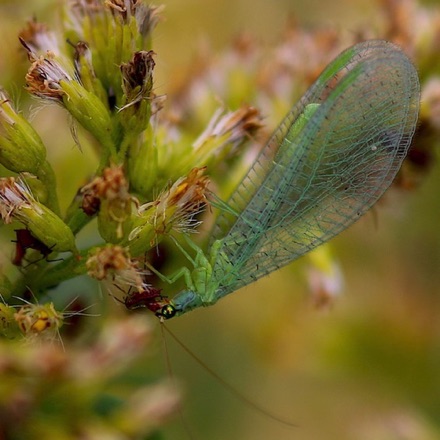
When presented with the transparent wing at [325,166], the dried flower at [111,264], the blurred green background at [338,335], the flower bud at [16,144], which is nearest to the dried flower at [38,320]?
the dried flower at [111,264]

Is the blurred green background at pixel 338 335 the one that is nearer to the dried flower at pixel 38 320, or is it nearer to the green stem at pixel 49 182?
the green stem at pixel 49 182

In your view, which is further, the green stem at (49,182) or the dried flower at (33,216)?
the green stem at (49,182)

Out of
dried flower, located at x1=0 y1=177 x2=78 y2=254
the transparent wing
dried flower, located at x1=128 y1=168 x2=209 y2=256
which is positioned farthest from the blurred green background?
dried flower, located at x1=0 y1=177 x2=78 y2=254

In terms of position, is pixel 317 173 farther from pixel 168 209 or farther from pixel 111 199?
pixel 111 199

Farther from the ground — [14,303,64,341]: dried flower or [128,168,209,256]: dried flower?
[128,168,209,256]: dried flower

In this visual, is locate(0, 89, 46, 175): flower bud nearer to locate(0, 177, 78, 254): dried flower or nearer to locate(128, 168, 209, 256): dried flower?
locate(0, 177, 78, 254): dried flower

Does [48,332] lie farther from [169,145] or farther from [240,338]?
[240,338]

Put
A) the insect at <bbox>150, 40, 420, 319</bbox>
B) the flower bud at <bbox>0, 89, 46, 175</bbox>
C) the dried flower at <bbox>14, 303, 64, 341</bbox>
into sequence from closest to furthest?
the dried flower at <bbox>14, 303, 64, 341</bbox> → the flower bud at <bbox>0, 89, 46, 175</bbox> → the insect at <bbox>150, 40, 420, 319</bbox>
